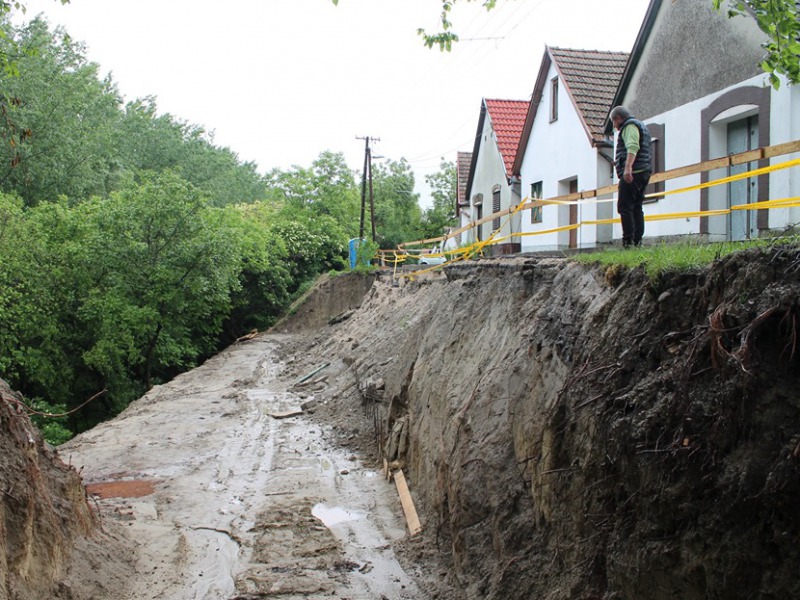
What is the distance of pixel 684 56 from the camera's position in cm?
1507

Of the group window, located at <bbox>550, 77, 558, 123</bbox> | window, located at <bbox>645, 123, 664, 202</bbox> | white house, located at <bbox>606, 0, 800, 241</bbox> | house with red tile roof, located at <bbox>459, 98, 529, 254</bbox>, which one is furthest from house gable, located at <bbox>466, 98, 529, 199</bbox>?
white house, located at <bbox>606, 0, 800, 241</bbox>

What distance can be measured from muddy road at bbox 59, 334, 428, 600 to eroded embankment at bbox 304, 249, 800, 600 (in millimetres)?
1167

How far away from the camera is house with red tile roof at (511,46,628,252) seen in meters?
19.5

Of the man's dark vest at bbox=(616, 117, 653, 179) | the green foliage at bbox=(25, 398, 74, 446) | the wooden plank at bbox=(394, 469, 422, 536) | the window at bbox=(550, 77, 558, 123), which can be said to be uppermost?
the window at bbox=(550, 77, 558, 123)

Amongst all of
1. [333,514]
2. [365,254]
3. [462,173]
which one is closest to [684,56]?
[333,514]

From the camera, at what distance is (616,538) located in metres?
4.47

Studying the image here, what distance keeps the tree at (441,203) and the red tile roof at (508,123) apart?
23.2m

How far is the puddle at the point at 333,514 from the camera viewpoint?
9578 millimetres

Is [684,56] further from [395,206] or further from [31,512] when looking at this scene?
[395,206]

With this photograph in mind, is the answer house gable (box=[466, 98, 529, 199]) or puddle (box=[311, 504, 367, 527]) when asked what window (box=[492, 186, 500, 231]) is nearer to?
house gable (box=[466, 98, 529, 199])

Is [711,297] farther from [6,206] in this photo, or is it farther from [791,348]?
[6,206]

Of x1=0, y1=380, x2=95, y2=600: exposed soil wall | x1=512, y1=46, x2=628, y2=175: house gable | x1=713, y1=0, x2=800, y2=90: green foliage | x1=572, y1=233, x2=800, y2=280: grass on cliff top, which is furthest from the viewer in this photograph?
x1=512, y1=46, x2=628, y2=175: house gable

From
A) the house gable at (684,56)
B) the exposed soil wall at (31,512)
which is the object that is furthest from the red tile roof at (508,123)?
the exposed soil wall at (31,512)

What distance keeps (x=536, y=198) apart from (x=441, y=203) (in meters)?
34.7
